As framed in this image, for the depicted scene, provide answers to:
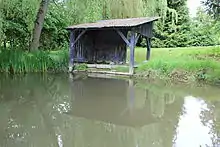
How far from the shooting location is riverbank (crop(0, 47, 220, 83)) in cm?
1153

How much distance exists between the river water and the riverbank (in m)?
1.84

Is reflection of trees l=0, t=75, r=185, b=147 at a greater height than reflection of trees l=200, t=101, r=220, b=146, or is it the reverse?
reflection of trees l=0, t=75, r=185, b=147

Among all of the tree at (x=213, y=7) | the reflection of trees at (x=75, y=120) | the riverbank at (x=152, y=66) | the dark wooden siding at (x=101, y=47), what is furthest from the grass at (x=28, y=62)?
the tree at (x=213, y=7)

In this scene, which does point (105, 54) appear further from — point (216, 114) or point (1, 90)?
point (216, 114)

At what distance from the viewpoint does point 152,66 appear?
496 inches

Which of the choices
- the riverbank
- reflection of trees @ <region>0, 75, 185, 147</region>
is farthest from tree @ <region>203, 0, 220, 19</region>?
the riverbank

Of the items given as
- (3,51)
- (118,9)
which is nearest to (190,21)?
(118,9)

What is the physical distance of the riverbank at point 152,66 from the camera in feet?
37.8

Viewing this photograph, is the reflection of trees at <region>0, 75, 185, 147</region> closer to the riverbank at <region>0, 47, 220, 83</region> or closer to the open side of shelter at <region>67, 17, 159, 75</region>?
the riverbank at <region>0, 47, 220, 83</region>

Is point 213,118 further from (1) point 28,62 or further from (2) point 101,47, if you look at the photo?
(2) point 101,47

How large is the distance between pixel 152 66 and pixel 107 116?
7014mm

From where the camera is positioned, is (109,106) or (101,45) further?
(101,45)

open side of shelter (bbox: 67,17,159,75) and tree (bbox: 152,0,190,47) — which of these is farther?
tree (bbox: 152,0,190,47)

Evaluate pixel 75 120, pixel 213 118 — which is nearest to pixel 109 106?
pixel 75 120
